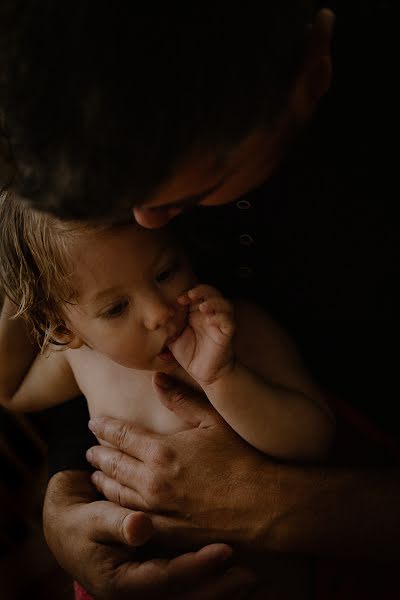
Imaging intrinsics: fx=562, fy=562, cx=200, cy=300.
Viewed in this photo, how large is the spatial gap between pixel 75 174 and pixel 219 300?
37 cm

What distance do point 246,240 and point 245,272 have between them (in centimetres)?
9

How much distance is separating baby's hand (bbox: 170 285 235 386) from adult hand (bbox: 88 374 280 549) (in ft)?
0.40

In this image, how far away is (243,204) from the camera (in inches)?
34.3

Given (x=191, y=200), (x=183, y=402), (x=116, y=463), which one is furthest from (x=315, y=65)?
(x=116, y=463)

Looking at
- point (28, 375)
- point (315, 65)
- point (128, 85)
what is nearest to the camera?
point (128, 85)

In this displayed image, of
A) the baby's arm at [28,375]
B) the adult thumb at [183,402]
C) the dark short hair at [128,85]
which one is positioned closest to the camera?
the dark short hair at [128,85]

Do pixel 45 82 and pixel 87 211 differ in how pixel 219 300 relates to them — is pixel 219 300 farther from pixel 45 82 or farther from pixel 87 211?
pixel 45 82

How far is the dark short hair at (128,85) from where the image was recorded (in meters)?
0.42

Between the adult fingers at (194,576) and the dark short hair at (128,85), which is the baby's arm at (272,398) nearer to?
the adult fingers at (194,576)

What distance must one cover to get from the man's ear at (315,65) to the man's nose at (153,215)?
0.57 feet

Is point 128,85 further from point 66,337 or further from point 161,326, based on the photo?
point 66,337

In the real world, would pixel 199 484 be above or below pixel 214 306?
below

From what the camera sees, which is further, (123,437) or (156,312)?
(123,437)

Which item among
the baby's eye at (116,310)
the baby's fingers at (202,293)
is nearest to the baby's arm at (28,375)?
the baby's eye at (116,310)
